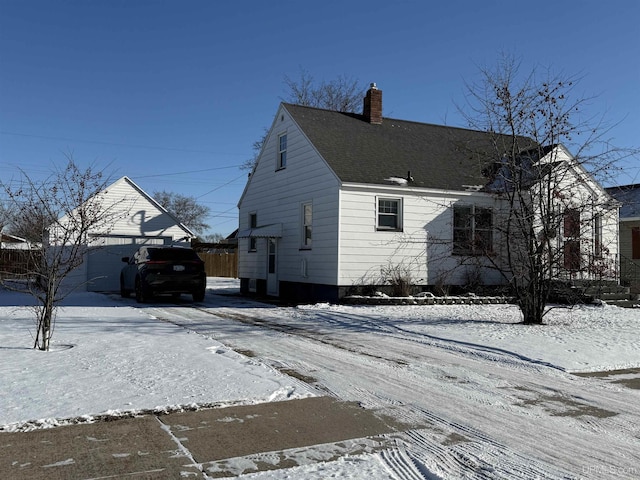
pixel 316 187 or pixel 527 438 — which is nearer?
pixel 527 438

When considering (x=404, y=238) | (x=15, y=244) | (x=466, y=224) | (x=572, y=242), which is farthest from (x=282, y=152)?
(x=15, y=244)

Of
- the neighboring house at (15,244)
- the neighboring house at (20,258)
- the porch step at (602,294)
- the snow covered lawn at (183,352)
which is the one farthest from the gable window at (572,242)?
the neighboring house at (15,244)

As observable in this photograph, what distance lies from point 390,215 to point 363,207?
3.62ft

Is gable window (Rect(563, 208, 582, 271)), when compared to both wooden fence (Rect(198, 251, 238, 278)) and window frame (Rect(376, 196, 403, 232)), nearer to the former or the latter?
window frame (Rect(376, 196, 403, 232))

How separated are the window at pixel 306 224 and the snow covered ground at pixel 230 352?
338 centimetres

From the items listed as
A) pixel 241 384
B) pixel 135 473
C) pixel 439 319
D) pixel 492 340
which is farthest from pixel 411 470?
pixel 439 319

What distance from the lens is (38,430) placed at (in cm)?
443

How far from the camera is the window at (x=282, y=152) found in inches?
775

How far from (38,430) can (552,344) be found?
7.54 metres

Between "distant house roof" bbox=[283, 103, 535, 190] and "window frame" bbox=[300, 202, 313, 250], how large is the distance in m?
1.94

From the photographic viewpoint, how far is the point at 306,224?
17.9 m

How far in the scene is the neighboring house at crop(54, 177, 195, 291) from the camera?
72.8 ft

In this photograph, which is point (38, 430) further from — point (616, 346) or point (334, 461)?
point (616, 346)

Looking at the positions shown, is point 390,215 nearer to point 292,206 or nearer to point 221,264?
point 292,206
